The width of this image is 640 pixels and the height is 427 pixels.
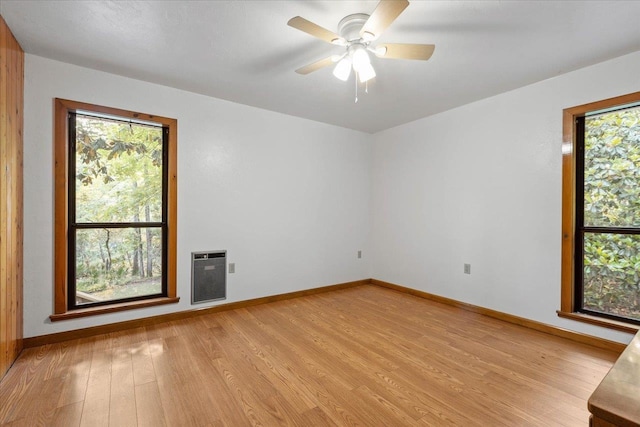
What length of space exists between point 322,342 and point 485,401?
50.9 inches

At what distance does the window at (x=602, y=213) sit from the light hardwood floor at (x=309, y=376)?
46 cm

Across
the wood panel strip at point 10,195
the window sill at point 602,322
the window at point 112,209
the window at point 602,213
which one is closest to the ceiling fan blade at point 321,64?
the window at point 112,209

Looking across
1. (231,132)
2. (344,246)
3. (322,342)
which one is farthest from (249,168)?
(322,342)

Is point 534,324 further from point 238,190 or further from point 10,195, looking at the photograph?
point 10,195

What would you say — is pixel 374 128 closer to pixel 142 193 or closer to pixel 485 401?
pixel 142 193

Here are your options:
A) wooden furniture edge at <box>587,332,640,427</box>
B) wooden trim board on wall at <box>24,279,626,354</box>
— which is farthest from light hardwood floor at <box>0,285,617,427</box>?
wooden furniture edge at <box>587,332,640,427</box>

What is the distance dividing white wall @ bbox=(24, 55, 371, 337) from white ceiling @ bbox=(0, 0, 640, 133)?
24 cm

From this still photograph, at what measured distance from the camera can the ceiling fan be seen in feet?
5.37

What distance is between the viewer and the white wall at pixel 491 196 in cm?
280

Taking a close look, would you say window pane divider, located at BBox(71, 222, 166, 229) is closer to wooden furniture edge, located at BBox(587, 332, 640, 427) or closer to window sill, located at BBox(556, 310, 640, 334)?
wooden furniture edge, located at BBox(587, 332, 640, 427)

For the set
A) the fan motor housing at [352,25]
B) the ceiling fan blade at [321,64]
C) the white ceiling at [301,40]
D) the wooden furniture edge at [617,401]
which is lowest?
the wooden furniture edge at [617,401]

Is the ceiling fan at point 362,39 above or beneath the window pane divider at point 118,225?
above

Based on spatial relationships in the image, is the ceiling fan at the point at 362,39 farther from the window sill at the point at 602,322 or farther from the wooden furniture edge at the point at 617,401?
the window sill at the point at 602,322

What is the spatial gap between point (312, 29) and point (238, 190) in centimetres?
224
